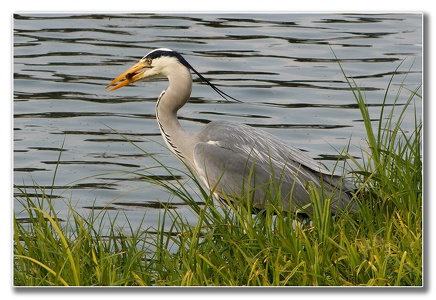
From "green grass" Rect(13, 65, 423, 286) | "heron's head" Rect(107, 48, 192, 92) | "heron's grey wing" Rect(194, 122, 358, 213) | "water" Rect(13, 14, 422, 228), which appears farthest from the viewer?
"heron's head" Rect(107, 48, 192, 92)

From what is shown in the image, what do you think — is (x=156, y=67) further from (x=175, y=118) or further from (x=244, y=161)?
(x=244, y=161)

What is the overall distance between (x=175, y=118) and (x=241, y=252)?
1.60m

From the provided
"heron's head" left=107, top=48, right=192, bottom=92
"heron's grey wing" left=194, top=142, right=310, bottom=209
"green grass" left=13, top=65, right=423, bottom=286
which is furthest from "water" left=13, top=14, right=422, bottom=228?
"green grass" left=13, top=65, right=423, bottom=286

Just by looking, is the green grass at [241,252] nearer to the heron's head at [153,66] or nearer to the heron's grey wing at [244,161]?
the heron's grey wing at [244,161]

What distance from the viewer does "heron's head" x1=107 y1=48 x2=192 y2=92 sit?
5480 mm

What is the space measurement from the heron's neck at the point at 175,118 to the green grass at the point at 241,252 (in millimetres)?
1163

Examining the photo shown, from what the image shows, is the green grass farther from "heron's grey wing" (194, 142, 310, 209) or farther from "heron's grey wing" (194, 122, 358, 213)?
"heron's grey wing" (194, 142, 310, 209)

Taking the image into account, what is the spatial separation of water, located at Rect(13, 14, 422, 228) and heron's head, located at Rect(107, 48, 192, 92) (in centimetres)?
9

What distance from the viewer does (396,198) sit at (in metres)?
4.55

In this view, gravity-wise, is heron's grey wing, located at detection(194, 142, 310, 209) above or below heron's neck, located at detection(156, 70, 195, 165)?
below

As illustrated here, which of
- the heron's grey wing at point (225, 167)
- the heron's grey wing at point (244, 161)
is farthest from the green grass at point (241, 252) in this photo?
the heron's grey wing at point (225, 167)
